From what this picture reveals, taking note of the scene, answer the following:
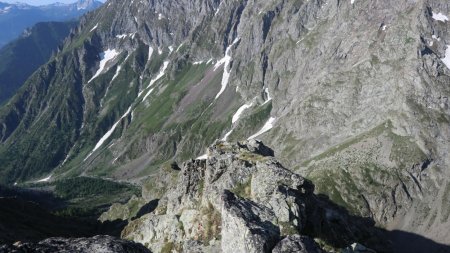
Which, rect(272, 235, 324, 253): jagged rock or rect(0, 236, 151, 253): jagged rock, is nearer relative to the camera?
rect(0, 236, 151, 253): jagged rock

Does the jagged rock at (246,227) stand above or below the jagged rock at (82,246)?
above

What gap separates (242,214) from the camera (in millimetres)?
46375

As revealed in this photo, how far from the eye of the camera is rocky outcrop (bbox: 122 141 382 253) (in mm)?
43156

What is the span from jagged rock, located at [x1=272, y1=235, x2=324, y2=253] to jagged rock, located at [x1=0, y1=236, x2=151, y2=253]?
11402 mm

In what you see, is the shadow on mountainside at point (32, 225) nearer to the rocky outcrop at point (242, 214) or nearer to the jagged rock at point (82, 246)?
the rocky outcrop at point (242, 214)

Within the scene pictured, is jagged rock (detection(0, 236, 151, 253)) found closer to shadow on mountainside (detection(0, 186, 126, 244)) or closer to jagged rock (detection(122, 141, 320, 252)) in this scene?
jagged rock (detection(122, 141, 320, 252))

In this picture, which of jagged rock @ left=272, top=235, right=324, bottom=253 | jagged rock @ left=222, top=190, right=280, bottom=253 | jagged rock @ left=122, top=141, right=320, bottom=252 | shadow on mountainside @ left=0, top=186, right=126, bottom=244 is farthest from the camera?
shadow on mountainside @ left=0, top=186, right=126, bottom=244

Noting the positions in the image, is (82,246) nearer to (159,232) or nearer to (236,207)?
(236,207)

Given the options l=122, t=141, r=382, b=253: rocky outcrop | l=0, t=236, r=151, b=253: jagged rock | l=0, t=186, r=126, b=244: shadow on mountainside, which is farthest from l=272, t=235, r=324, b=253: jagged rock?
l=0, t=186, r=126, b=244: shadow on mountainside

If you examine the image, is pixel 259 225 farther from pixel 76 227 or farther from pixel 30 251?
pixel 76 227

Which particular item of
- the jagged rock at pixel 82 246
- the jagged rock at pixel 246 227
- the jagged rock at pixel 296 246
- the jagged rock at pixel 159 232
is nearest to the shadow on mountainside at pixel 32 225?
the jagged rock at pixel 159 232

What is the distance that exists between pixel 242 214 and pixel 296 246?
29.3ft

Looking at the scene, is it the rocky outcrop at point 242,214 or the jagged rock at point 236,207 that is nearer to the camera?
the rocky outcrop at point 242,214

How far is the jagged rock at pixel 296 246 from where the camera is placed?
38062 millimetres
